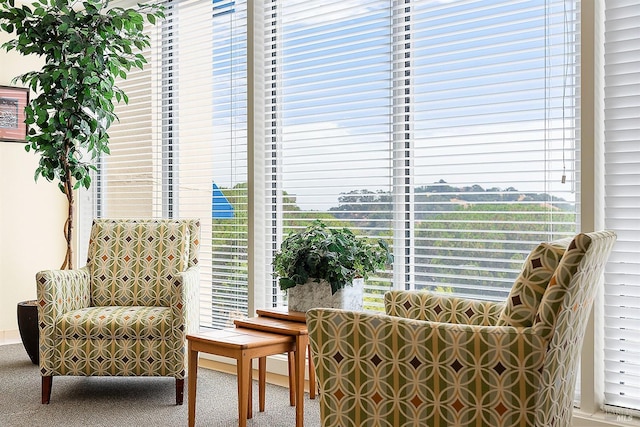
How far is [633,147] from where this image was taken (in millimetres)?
2893

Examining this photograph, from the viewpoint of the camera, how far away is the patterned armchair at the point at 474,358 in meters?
1.93

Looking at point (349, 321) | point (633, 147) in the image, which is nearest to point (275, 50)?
point (633, 147)

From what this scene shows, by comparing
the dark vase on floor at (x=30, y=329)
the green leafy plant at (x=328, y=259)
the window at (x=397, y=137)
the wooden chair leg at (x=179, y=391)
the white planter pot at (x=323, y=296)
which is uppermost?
the window at (x=397, y=137)

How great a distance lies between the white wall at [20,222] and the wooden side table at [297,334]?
9.07 ft

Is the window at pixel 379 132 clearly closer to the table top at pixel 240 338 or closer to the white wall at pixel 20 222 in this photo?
the table top at pixel 240 338

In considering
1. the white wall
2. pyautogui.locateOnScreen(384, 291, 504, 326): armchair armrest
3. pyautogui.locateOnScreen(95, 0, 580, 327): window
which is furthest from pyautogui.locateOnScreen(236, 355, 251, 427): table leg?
the white wall

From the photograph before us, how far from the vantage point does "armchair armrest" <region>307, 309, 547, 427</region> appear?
1.95 metres

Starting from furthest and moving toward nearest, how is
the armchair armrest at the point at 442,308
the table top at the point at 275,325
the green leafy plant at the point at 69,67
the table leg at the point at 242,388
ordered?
the green leafy plant at the point at 69,67, the table top at the point at 275,325, the table leg at the point at 242,388, the armchair armrest at the point at 442,308

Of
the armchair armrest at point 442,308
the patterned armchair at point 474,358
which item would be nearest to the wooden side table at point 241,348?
the armchair armrest at point 442,308

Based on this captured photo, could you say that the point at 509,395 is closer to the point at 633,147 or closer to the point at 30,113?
the point at 633,147

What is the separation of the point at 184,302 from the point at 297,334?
741 mm

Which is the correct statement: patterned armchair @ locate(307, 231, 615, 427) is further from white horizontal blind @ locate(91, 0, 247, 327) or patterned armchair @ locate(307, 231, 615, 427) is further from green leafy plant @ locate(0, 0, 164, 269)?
green leafy plant @ locate(0, 0, 164, 269)

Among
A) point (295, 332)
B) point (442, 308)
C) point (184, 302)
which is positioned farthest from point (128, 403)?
point (442, 308)

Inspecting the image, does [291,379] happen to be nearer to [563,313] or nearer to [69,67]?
[563,313]
